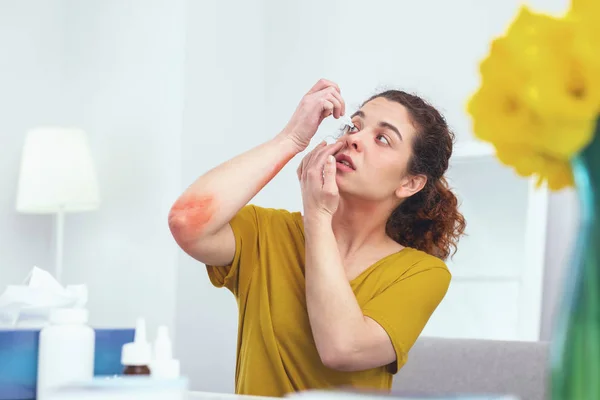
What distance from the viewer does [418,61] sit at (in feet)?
9.55

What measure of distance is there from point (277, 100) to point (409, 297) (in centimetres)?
192

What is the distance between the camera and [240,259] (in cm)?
151

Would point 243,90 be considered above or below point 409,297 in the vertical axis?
above

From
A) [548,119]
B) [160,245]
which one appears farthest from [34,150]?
[548,119]

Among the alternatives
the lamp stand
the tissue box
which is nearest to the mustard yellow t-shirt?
the tissue box

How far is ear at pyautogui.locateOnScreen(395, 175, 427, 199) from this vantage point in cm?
166

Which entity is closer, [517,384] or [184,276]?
[517,384]

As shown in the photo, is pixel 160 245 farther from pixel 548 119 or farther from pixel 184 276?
pixel 548 119

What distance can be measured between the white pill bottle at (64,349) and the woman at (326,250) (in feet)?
1.66

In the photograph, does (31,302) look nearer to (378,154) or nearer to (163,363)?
(163,363)

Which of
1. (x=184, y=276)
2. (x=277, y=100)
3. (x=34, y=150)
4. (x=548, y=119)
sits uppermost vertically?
(x=277, y=100)

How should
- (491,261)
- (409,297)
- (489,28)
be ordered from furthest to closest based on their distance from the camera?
(489,28) < (491,261) < (409,297)

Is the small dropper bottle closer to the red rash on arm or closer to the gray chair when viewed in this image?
the red rash on arm

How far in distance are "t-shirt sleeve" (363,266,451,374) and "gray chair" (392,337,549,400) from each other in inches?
7.1
